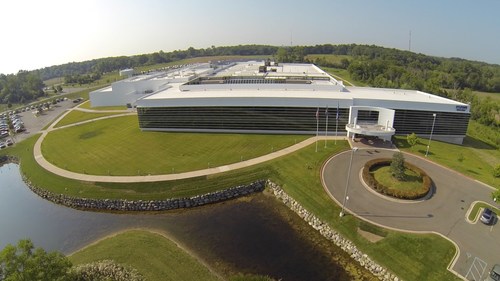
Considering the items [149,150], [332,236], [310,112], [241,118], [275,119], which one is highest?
[310,112]

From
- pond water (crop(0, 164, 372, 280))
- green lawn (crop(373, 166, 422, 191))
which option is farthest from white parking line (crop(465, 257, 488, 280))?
green lawn (crop(373, 166, 422, 191))

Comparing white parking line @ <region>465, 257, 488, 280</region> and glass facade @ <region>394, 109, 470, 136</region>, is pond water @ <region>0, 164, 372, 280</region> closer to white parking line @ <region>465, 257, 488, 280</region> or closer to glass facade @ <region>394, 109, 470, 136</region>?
white parking line @ <region>465, 257, 488, 280</region>

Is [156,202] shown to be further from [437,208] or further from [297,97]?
[437,208]

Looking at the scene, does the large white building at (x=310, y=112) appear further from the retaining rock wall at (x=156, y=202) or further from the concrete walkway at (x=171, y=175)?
the retaining rock wall at (x=156, y=202)

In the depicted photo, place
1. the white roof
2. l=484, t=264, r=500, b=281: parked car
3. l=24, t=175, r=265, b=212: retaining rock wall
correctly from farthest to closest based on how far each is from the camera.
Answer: the white roof < l=24, t=175, r=265, b=212: retaining rock wall < l=484, t=264, r=500, b=281: parked car

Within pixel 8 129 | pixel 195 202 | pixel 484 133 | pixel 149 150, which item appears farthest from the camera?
pixel 8 129

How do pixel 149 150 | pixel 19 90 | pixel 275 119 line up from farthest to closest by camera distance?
pixel 19 90
pixel 275 119
pixel 149 150

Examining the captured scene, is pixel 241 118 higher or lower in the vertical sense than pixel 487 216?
higher

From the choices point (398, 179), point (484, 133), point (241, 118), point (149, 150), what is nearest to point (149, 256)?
point (149, 150)
